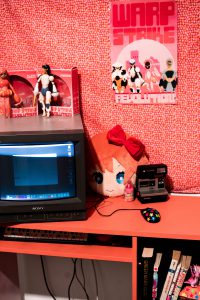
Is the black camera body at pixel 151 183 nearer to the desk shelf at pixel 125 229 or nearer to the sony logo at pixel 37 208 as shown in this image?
the desk shelf at pixel 125 229

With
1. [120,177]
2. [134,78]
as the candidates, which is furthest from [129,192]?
[134,78]

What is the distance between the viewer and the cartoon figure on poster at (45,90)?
1729mm

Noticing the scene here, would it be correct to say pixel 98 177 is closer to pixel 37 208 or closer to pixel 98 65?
pixel 37 208

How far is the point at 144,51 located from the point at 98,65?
204mm

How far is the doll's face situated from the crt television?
0.71ft

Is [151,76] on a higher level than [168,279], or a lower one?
higher

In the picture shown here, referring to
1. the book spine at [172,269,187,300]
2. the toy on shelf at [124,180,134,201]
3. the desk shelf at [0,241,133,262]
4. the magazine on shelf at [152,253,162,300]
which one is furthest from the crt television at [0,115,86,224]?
the book spine at [172,269,187,300]

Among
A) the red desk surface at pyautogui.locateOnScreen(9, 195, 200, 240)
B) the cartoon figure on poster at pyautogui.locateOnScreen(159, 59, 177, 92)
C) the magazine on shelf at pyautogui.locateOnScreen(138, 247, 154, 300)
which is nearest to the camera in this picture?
the red desk surface at pyautogui.locateOnScreen(9, 195, 200, 240)

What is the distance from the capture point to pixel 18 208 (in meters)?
1.56

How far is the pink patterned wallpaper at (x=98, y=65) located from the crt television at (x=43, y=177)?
0.27 meters

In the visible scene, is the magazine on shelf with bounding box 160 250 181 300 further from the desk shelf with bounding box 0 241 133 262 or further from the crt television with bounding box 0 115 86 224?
the crt television with bounding box 0 115 86 224

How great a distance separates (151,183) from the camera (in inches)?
67.8

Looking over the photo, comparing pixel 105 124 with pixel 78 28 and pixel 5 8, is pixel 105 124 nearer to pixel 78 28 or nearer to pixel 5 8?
pixel 78 28

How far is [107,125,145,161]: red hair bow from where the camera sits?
173cm
